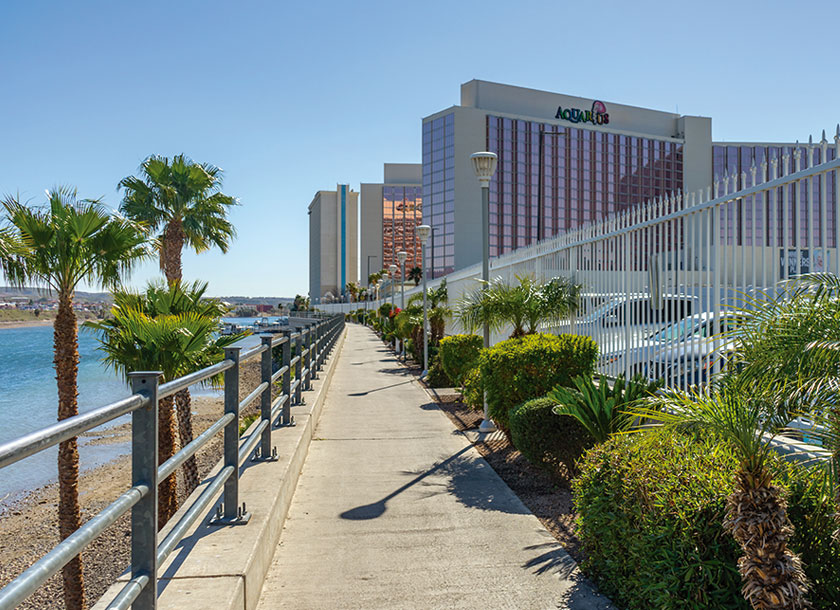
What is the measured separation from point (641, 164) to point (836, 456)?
91225 mm

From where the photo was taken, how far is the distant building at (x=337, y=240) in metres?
184

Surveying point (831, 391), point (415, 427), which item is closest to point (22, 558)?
point (415, 427)

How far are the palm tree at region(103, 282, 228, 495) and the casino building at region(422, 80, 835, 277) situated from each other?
2467 inches

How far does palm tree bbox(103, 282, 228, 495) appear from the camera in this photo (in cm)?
1062

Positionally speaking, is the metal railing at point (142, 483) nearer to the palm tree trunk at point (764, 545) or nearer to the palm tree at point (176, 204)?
the palm tree trunk at point (764, 545)

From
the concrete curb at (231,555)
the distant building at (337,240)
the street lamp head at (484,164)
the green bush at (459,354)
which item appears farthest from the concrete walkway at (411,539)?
the distant building at (337,240)

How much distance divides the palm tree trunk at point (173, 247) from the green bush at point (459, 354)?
11492 millimetres

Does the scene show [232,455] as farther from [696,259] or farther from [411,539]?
[696,259]

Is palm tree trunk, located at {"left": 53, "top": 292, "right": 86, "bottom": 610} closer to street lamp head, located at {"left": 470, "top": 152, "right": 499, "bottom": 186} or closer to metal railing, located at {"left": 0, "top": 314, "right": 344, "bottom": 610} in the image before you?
metal railing, located at {"left": 0, "top": 314, "right": 344, "bottom": 610}

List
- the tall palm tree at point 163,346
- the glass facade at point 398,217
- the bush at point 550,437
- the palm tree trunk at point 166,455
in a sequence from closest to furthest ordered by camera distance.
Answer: the bush at point 550,437 → the tall palm tree at point 163,346 → the palm tree trunk at point 166,455 → the glass facade at point 398,217

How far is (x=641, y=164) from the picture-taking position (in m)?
87.0

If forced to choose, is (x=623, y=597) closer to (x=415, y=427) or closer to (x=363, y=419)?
(x=415, y=427)

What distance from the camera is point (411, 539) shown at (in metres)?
4.93

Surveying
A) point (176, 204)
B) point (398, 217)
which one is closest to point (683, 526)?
point (176, 204)
